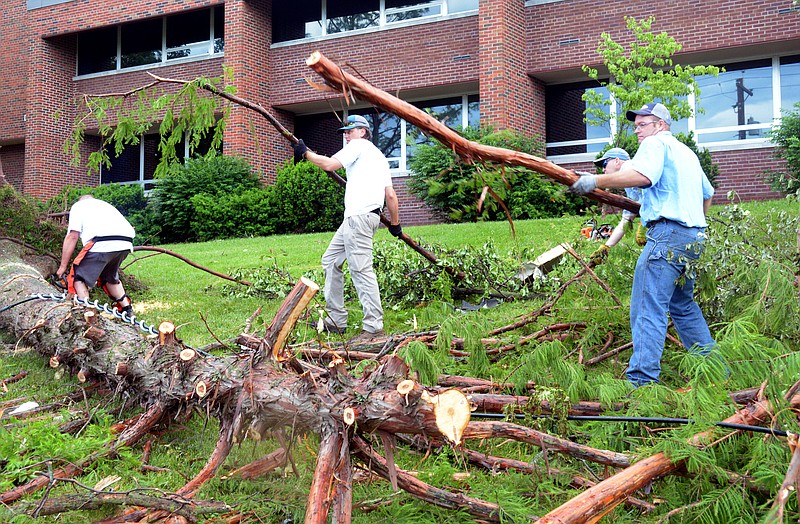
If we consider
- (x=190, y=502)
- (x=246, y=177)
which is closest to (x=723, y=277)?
(x=190, y=502)

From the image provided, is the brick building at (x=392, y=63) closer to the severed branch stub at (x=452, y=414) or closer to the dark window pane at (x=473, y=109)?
the dark window pane at (x=473, y=109)

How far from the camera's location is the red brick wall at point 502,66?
16.0m

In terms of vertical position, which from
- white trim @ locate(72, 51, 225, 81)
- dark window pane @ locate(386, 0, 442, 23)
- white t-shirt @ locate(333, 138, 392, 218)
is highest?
dark window pane @ locate(386, 0, 442, 23)

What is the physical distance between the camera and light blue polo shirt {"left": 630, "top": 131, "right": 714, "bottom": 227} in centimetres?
430

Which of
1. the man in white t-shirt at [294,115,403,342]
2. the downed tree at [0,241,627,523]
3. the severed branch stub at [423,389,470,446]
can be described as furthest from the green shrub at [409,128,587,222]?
the severed branch stub at [423,389,470,446]

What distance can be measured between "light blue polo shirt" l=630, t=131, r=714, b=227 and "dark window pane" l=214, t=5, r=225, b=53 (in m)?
18.0

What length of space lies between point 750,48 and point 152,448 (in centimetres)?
1483

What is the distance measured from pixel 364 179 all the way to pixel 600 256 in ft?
6.65

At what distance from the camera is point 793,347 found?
437 centimetres

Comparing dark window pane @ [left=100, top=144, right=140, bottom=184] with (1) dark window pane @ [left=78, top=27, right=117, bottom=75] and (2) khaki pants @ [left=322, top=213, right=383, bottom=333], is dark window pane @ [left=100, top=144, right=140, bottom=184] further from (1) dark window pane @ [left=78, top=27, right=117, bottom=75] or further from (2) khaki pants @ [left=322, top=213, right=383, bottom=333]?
(2) khaki pants @ [left=322, top=213, right=383, bottom=333]

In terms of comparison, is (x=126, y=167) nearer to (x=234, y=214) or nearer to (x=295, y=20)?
(x=295, y=20)

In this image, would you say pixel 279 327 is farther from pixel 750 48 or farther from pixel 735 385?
pixel 750 48

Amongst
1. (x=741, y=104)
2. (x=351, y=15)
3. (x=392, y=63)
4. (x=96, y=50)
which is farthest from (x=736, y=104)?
(x=96, y=50)

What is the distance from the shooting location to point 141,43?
872 inches
